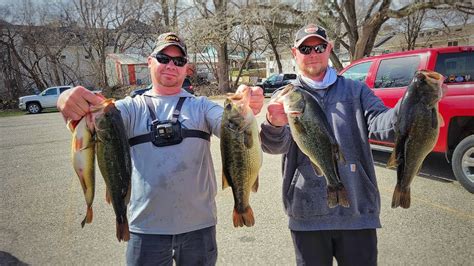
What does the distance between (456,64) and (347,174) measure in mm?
4944

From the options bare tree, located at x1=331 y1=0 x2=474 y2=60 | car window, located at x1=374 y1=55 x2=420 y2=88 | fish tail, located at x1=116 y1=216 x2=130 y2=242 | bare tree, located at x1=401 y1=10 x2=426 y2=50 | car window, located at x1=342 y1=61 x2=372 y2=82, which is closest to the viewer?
fish tail, located at x1=116 y1=216 x2=130 y2=242

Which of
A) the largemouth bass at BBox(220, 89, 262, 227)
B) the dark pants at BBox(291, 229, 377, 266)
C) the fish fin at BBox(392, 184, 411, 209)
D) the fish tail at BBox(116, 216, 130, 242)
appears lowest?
the dark pants at BBox(291, 229, 377, 266)

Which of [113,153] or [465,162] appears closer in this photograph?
[113,153]

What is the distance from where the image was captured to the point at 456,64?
6094 mm

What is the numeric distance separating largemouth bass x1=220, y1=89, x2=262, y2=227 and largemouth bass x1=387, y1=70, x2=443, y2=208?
0.85m

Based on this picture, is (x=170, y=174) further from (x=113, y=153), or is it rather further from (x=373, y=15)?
(x=373, y=15)

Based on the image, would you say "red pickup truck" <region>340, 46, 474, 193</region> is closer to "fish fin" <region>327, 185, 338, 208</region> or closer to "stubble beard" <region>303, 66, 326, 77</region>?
"stubble beard" <region>303, 66, 326, 77</region>

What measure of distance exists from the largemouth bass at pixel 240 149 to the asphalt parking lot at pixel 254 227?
1971 millimetres

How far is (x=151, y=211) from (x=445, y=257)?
322 centimetres

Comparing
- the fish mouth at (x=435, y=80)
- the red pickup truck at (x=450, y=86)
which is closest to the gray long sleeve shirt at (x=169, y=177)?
the fish mouth at (x=435, y=80)

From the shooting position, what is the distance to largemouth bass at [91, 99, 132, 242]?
203 cm

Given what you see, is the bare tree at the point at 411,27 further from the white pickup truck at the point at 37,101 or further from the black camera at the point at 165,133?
the black camera at the point at 165,133

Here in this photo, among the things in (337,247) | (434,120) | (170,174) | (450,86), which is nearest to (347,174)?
(337,247)

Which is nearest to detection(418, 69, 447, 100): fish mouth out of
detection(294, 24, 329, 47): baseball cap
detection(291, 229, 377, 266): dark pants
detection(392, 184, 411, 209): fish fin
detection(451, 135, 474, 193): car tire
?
detection(392, 184, 411, 209): fish fin
